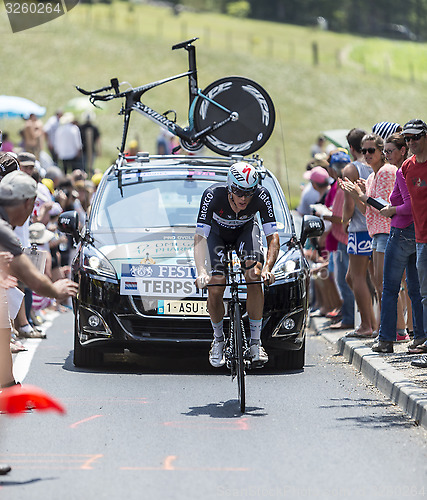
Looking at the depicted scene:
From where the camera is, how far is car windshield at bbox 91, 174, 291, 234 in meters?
11.9

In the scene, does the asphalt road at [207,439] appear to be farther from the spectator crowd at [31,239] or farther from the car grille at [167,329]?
the spectator crowd at [31,239]

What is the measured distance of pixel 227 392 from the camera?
998 cm

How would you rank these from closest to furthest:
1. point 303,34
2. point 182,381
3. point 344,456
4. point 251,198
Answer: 1. point 344,456
2. point 251,198
3. point 182,381
4. point 303,34

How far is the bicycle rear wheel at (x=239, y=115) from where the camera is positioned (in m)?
14.6

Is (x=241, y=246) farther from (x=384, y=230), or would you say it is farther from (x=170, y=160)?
(x=170, y=160)

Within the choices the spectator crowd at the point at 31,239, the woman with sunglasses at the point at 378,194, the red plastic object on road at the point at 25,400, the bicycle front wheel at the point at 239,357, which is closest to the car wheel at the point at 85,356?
the spectator crowd at the point at 31,239

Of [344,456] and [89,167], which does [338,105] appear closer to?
[89,167]

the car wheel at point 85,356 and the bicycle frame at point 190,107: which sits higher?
the bicycle frame at point 190,107

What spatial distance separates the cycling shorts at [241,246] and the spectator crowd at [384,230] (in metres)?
1.64

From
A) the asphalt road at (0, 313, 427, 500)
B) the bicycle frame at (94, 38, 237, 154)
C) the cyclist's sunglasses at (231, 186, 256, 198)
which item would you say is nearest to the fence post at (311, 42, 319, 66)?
the bicycle frame at (94, 38, 237, 154)

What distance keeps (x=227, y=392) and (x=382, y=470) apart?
3.17 metres

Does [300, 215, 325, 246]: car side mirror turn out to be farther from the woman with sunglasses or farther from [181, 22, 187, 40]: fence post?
[181, 22, 187, 40]: fence post

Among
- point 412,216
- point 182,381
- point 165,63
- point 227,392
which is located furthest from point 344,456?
point 165,63

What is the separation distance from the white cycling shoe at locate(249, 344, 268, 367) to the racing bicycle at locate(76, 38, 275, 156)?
505cm
